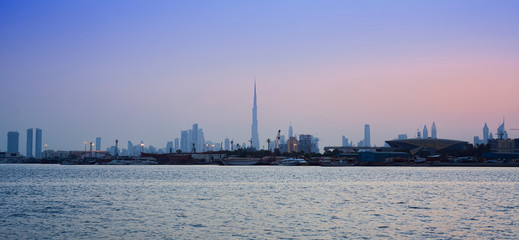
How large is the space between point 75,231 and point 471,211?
3905 cm

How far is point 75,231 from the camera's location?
4147 centimetres

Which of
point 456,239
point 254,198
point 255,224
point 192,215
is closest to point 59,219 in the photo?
point 192,215

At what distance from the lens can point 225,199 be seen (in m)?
70.1

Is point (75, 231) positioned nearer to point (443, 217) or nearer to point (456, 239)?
point (456, 239)

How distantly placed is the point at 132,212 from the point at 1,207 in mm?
16811

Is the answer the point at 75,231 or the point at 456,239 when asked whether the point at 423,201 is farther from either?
the point at 75,231

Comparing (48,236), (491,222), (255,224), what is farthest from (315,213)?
(48,236)

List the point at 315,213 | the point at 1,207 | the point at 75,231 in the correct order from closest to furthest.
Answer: the point at 75,231 → the point at 315,213 → the point at 1,207

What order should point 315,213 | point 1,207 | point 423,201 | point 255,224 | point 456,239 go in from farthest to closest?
point 423,201 → point 1,207 → point 315,213 → point 255,224 → point 456,239

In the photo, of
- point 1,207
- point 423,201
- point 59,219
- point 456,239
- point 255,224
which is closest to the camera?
→ point 456,239

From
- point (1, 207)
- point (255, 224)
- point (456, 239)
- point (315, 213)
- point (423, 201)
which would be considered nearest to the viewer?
point (456, 239)

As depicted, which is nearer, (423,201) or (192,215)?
(192,215)

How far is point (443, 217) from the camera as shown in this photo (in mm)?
50562

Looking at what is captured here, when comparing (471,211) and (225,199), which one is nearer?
(471,211)
